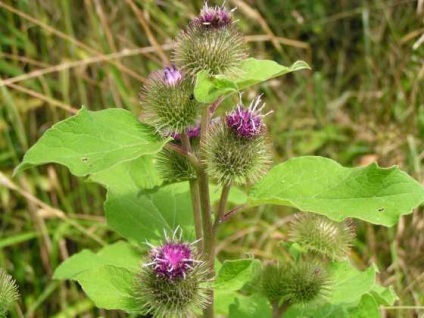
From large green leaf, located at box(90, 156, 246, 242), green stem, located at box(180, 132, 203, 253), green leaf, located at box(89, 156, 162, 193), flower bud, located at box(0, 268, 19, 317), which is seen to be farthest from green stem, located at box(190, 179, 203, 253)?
flower bud, located at box(0, 268, 19, 317)

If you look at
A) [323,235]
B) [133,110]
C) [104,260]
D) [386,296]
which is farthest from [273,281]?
[133,110]

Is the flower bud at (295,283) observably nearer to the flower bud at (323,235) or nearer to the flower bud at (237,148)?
the flower bud at (323,235)

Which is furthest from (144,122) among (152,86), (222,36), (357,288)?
(357,288)

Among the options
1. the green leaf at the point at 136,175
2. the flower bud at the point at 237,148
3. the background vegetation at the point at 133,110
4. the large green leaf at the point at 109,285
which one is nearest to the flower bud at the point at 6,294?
the large green leaf at the point at 109,285

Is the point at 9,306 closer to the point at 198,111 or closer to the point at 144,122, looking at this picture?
the point at 144,122

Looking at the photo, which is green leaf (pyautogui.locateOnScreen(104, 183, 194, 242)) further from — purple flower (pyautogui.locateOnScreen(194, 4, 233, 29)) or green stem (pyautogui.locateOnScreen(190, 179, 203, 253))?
purple flower (pyautogui.locateOnScreen(194, 4, 233, 29))
